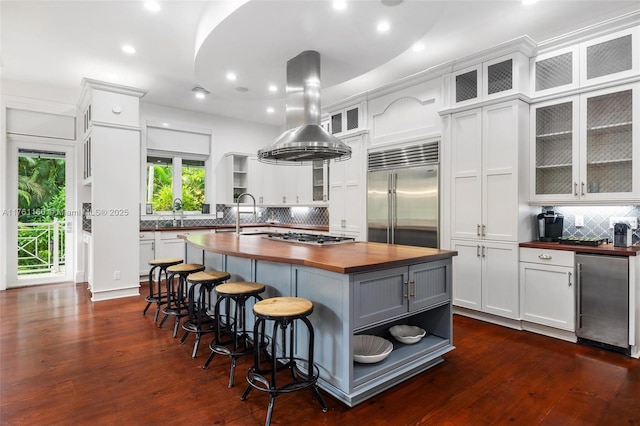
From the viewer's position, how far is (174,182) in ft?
22.1

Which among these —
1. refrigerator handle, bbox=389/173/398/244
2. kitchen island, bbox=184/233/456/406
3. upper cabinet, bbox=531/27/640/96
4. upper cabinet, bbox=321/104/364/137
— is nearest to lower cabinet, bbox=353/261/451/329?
kitchen island, bbox=184/233/456/406

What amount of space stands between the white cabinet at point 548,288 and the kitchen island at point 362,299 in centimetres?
121

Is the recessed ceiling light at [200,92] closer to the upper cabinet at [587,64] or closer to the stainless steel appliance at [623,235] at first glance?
the upper cabinet at [587,64]

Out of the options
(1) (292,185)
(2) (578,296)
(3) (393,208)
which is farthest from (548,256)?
(1) (292,185)

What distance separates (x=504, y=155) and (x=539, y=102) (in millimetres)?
679

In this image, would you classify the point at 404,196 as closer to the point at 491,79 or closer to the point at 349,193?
the point at 349,193

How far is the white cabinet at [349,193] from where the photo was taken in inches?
202

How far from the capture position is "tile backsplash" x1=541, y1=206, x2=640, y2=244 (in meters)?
3.36

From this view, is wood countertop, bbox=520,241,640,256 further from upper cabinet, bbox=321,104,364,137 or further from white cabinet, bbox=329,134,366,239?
upper cabinet, bbox=321,104,364,137

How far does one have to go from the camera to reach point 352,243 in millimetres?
3402

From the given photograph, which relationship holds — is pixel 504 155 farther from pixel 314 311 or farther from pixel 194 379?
pixel 194 379

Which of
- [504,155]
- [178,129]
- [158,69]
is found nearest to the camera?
[504,155]

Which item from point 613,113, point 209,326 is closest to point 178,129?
point 209,326

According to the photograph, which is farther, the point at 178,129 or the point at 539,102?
the point at 178,129
